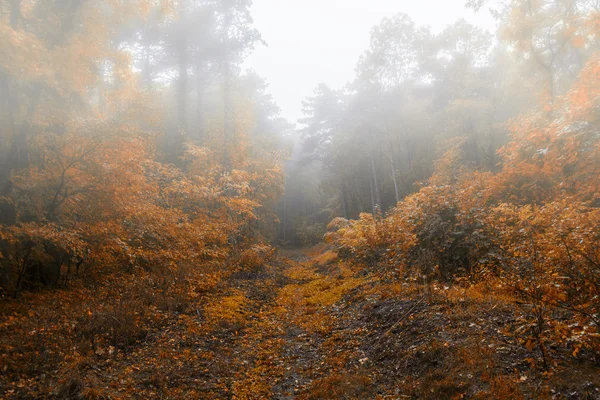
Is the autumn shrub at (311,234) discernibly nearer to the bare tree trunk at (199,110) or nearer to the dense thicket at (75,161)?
the bare tree trunk at (199,110)

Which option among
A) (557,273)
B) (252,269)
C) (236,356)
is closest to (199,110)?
(252,269)

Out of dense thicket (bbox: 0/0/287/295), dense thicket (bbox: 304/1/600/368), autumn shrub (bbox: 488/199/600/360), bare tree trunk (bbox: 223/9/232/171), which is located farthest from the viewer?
bare tree trunk (bbox: 223/9/232/171)

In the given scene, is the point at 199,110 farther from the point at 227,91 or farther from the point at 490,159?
the point at 490,159

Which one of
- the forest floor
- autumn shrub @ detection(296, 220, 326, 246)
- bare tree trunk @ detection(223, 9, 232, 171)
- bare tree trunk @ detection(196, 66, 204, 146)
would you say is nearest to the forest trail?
the forest floor

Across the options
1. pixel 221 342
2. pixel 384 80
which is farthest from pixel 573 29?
pixel 221 342

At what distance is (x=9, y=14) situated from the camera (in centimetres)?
905

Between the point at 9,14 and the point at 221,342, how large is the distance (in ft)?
34.6

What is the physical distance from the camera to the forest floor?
4648 mm

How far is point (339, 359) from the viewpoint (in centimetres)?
672

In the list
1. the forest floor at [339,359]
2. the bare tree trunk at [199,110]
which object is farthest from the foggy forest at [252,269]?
the bare tree trunk at [199,110]

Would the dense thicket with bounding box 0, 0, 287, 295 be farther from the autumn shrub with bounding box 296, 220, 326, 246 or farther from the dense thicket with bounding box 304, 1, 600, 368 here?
the autumn shrub with bounding box 296, 220, 326, 246

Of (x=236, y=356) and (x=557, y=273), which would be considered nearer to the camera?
(x=557, y=273)

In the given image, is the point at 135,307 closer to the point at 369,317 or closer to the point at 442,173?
the point at 369,317

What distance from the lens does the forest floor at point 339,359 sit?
465 cm
